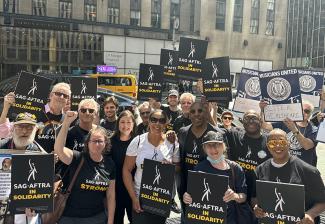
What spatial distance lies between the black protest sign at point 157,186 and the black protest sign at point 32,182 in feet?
3.11

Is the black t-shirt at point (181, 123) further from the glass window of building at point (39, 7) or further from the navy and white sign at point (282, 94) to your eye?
the glass window of building at point (39, 7)

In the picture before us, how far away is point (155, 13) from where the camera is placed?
1697 inches

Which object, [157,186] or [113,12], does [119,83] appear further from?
[157,186]

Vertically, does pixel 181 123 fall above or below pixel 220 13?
below

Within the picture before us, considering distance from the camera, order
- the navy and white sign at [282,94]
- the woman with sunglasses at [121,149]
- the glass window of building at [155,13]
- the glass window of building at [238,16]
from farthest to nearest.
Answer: the glass window of building at [238,16] < the glass window of building at [155,13] < the navy and white sign at [282,94] < the woman with sunglasses at [121,149]

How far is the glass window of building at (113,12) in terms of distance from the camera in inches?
1601

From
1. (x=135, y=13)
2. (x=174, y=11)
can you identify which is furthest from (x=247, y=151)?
(x=174, y=11)

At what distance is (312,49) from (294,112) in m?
55.0

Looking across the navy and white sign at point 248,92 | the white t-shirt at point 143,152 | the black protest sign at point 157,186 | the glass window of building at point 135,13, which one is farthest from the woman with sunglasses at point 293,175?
the glass window of building at point 135,13

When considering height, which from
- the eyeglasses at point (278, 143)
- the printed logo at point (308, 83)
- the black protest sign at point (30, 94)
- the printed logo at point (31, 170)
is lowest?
the printed logo at point (31, 170)

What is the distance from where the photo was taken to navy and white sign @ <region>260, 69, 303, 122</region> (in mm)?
4664

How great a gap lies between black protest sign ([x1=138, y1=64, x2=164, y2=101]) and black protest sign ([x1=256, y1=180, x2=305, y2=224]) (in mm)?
4293

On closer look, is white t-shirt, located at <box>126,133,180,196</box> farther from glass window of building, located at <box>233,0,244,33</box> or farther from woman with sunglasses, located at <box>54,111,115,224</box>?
glass window of building, located at <box>233,0,244,33</box>

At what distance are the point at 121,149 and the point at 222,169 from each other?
4.38ft
